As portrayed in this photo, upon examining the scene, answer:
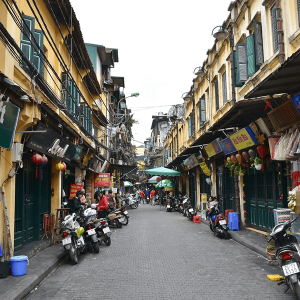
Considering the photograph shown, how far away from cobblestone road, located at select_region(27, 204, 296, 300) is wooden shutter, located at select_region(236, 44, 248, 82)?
20.0ft

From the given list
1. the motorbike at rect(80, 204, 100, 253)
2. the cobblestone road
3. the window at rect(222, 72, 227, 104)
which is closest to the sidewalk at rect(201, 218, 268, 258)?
→ the cobblestone road

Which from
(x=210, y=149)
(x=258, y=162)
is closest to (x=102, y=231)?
(x=258, y=162)

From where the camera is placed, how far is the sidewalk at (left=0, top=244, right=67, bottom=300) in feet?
19.2

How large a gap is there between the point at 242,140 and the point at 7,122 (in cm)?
799

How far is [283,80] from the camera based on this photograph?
23.1ft

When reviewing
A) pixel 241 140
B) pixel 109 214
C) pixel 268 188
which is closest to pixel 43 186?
pixel 109 214

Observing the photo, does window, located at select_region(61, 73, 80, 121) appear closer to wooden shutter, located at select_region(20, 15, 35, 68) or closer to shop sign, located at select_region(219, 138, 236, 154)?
wooden shutter, located at select_region(20, 15, 35, 68)

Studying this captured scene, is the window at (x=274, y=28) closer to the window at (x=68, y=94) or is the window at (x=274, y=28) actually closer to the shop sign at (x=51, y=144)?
the window at (x=68, y=94)

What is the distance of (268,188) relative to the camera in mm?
11945

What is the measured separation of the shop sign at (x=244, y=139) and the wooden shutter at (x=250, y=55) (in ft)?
7.49

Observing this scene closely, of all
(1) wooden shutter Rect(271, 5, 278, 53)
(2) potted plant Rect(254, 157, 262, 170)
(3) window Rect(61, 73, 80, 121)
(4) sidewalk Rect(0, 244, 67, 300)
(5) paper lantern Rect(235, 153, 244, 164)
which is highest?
(1) wooden shutter Rect(271, 5, 278, 53)

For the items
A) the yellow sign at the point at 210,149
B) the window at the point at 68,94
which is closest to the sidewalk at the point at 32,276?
the window at the point at 68,94

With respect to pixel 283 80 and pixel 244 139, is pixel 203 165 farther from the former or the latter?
pixel 283 80

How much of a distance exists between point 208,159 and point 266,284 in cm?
1310
